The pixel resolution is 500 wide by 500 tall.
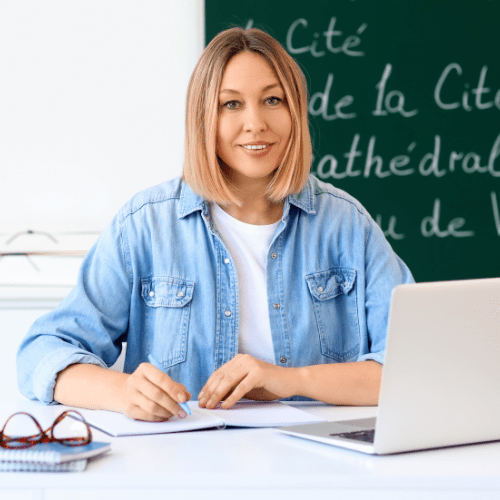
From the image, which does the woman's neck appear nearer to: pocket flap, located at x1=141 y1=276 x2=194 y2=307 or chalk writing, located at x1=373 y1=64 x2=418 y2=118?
pocket flap, located at x1=141 y1=276 x2=194 y2=307

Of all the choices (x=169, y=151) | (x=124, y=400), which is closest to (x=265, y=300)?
(x=124, y=400)

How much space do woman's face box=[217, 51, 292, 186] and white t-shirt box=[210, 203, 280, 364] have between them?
0.39 feet

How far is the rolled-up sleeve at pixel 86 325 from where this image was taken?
1186 mm

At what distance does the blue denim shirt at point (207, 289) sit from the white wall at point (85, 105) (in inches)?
31.1

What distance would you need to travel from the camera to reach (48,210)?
2.23 m

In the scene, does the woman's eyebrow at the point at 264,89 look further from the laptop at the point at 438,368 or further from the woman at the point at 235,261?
the laptop at the point at 438,368

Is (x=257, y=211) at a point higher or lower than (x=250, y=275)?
higher

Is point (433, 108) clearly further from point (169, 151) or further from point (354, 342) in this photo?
point (354, 342)

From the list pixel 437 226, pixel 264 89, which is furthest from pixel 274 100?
pixel 437 226

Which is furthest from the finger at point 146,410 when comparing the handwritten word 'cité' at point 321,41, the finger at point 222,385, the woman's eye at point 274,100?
the handwritten word 'cité' at point 321,41

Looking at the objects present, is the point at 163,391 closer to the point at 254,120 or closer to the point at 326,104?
the point at 254,120

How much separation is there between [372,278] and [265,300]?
9.4 inches

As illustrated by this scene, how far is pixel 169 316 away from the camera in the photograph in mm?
1390

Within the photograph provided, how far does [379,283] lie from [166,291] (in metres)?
0.45
